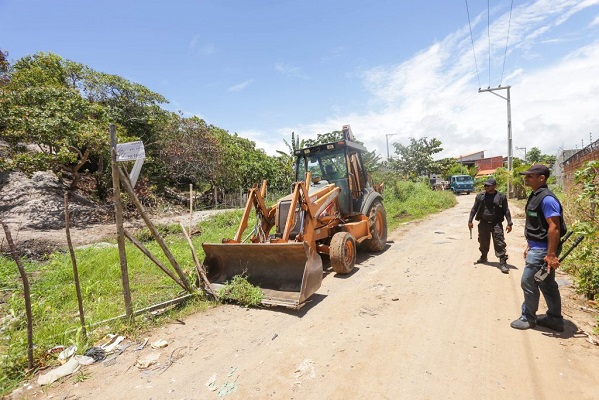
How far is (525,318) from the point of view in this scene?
11.6ft

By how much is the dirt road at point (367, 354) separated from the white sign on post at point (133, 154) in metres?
2.03

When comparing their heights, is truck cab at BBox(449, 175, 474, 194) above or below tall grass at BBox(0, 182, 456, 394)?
above

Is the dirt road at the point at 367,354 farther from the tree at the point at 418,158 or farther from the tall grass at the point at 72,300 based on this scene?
the tree at the point at 418,158

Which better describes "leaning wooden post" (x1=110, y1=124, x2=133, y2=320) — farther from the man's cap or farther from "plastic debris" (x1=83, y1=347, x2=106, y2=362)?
the man's cap

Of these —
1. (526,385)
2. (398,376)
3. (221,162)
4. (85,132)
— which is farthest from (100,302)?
(221,162)

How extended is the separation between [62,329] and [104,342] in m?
0.67

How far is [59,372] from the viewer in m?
3.09

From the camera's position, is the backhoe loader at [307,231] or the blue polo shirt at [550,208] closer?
the blue polo shirt at [550,208]

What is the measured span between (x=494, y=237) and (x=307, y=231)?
11.8ft

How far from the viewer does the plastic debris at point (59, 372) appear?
9.86 ft

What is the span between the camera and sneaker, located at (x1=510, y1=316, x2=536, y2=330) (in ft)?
11.4

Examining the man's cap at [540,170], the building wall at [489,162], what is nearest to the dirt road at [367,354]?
the man's cap at [540,170]

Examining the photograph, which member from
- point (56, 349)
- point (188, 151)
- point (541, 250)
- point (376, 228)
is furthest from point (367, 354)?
point (188, 151)

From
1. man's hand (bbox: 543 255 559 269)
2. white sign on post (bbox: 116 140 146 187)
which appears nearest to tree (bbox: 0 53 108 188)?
white sign on post (bbox: 116 140 146 187)
